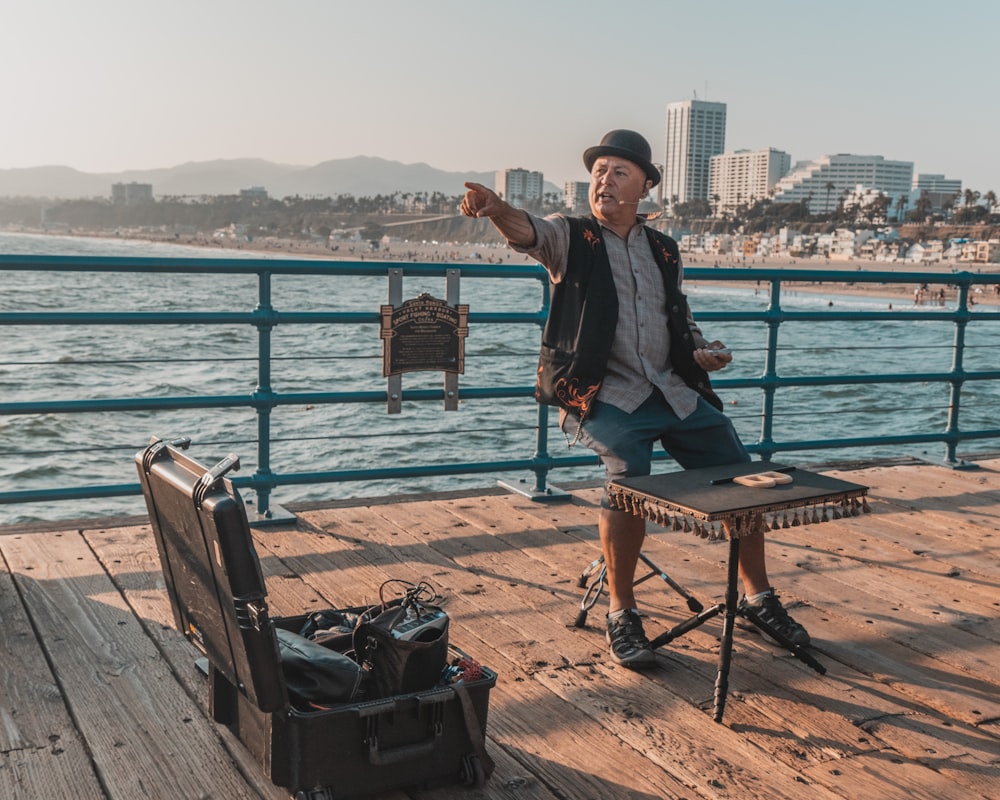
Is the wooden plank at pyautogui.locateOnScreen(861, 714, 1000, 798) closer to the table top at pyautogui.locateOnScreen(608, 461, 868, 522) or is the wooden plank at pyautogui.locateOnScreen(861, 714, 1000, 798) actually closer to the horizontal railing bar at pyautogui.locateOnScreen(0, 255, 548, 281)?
the table top at pyautogui.locateOnScreen(608, 461, 868, 522)

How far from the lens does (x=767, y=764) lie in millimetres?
2836

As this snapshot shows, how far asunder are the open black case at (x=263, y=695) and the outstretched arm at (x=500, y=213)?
1.13 meters

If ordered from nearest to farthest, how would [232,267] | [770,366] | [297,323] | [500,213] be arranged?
[500,213], [297,323], [232,267], [770,366]

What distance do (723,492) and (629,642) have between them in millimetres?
642

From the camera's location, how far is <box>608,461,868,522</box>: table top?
293 centimetres

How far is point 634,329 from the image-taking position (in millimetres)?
3734

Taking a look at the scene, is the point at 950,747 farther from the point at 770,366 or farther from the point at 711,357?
the point at 770,366

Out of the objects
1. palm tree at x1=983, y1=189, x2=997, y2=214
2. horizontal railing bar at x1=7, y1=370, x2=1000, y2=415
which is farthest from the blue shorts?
palm tree at x1=983, y1=189, x2=997, y2=214

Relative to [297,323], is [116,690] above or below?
below

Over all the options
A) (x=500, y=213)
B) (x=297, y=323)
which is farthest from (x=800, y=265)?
(x=500, y=213)

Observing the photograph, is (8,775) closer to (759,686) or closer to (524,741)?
(524,741)

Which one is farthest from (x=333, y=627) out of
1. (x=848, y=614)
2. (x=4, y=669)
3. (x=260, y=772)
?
(x=848, y=614)

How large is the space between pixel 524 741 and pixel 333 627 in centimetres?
59

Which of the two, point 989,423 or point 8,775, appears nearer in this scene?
point 8,775
